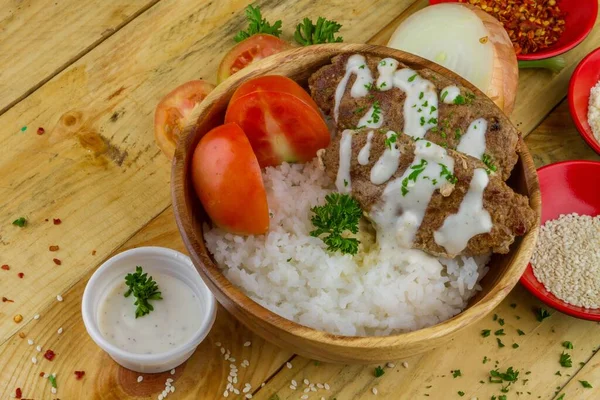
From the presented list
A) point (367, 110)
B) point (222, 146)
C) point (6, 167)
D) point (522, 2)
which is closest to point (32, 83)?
point (6, 167)

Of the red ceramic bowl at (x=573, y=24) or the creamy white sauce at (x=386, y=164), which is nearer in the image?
the creamy white sauce at (x=386, y=164)

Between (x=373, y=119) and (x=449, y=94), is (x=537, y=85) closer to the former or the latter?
(x=449, y=94)

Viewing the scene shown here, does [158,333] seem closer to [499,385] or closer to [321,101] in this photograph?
[321,101]

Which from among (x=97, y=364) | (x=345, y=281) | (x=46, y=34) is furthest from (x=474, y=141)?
(x=46, y=34)

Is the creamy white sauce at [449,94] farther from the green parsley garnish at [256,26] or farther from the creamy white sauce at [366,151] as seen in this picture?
the green parsley garnish at [256,26]

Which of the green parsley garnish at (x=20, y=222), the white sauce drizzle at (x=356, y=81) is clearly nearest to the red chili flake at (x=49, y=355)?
the green parsley garnish at (x=20, y=222)
